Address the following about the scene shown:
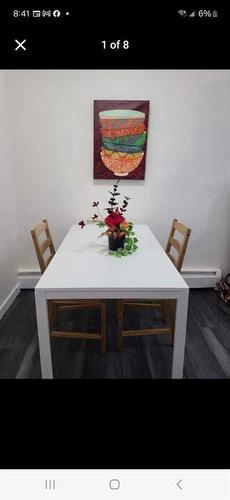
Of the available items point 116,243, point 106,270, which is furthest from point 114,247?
point 106,270

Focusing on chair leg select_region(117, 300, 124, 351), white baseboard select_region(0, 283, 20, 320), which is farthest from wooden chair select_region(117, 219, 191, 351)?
white baseboard select_region(0, 283, 20, 320)

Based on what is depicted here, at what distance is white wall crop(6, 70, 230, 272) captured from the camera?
7.37 ft

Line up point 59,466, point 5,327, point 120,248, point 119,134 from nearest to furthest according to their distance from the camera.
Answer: point 59,466, point 120,248, point 5,327, point 119,134

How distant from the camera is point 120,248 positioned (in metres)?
1.67

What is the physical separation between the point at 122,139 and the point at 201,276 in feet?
4.65

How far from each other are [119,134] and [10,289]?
157 centimetres

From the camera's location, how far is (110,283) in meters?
1.29

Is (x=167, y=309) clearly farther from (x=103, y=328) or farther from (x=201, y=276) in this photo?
(x=201, y=276)

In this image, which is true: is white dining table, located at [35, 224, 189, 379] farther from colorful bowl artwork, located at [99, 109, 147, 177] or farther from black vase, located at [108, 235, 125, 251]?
colorful bowl artwork, located at [99, 109, 147, 177]

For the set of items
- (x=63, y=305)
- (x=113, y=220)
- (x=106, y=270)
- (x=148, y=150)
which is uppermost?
(x=148, y=150)

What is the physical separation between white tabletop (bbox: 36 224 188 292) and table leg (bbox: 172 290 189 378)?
0.06 metres
